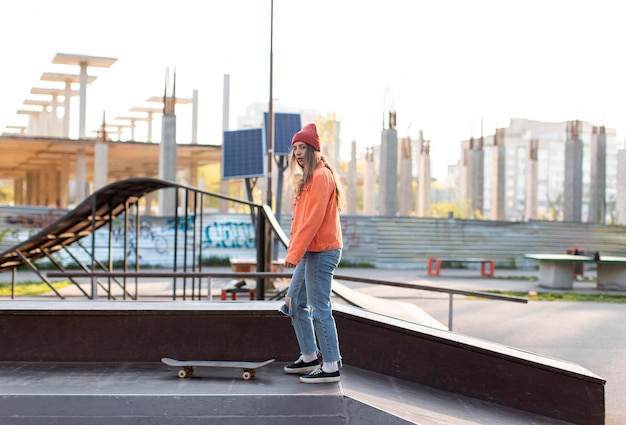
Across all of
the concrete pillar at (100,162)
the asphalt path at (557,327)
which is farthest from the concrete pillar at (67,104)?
the asphalt path at (557,327)

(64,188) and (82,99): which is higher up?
(82,99)

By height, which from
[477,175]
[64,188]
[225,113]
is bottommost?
[64,188]

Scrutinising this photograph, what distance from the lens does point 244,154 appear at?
23.8 m

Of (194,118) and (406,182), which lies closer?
(406,182)

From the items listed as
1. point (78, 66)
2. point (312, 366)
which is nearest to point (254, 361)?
point (312, 366)

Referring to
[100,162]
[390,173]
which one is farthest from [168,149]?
[390,173]

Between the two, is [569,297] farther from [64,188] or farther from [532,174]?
[64,188]

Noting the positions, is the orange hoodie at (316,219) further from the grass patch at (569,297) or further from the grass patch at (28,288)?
the grass patch at (28,288)

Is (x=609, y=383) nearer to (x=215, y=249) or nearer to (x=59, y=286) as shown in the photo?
(x=59, y=286)

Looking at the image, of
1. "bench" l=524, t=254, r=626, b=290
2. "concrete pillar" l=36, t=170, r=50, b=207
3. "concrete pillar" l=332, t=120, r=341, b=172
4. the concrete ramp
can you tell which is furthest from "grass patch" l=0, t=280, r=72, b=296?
"concrete pillar" l=332, t=120, r=341, b=172

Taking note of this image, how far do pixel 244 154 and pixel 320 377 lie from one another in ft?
61.8

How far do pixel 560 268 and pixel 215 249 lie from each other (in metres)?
14.1

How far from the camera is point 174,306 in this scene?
6.25 meters

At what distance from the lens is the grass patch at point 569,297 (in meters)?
18.4
